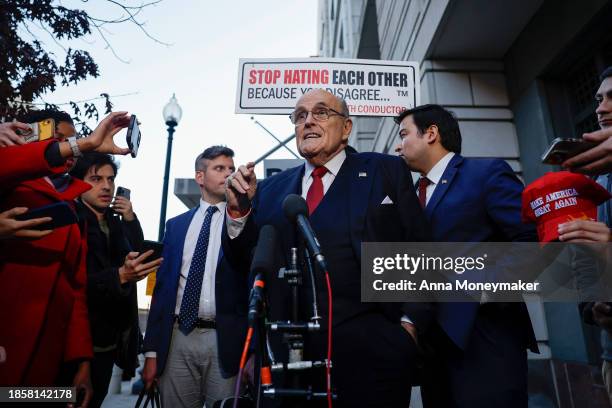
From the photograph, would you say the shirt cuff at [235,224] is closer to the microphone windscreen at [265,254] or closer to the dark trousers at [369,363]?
the microphone windscreen at [265,254]

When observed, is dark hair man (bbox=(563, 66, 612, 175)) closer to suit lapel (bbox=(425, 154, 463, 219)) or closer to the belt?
suit lapel (bbox=(425, 154, 463, 219))

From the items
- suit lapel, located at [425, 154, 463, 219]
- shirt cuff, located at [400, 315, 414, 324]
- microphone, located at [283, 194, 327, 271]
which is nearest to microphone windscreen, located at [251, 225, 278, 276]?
microphone, located at [283, 194, 327, 271]

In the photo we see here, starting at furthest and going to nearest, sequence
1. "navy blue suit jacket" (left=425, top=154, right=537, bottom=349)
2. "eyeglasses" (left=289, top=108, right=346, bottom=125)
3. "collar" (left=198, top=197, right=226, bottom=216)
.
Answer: "collar" (left=198, top=197, right=226, bottom=216)
"eyeglasses" (left=289, top=108, right=346, bottom=125)
"navy blue suit jacket" (left=425, top=154, right=537, bottom=349)

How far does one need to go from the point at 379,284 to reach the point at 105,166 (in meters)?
2.94

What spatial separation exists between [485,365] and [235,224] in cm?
159

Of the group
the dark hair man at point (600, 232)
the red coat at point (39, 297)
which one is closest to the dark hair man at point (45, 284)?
the red coat at point (39, 297)

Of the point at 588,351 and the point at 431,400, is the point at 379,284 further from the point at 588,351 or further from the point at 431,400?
the point at 588,351

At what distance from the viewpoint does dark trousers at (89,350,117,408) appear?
10.2 ft

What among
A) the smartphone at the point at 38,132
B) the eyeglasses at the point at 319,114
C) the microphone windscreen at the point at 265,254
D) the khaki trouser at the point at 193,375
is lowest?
the khaki trouser at the point at 193,375

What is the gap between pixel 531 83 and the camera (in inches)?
226

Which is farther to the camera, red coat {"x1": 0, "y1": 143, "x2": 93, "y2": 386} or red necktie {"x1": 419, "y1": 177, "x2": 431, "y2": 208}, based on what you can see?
red necktie {"x1": 419, "y1": 177, "x2": 431, "y2": 208}

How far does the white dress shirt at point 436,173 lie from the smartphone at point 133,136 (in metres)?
1.91

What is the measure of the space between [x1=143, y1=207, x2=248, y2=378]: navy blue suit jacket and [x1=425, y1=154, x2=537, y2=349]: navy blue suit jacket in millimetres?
1443

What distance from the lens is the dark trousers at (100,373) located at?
311cm
